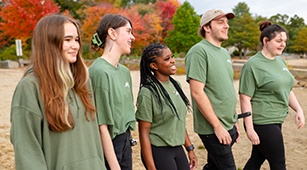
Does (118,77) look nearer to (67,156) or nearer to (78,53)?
(78,53)

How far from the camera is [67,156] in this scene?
1.37m

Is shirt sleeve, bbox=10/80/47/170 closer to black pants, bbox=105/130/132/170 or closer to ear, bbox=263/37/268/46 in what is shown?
black pants, bbox=105/130/132/170

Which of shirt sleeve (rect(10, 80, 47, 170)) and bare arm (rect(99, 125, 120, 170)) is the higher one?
shirt sleeve (rect(10, 80, 47, 170))

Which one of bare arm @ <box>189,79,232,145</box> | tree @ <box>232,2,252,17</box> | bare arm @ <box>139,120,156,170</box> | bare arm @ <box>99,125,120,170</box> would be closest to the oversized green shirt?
bare arm @ <box>99,125,120,170</box>

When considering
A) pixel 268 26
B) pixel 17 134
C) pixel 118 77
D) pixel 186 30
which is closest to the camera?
pixel 17 134

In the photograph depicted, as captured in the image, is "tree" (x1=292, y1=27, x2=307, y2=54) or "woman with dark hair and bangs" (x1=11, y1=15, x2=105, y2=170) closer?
"woman with dark hair and bangs" (x1=11, y1=15, x2=105, y2=170)

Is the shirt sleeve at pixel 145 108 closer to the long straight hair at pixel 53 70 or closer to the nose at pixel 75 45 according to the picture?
the long straight hair at pixel 53 70

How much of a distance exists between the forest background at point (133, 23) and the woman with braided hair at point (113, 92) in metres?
14.1

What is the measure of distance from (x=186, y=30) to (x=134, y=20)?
671 cm

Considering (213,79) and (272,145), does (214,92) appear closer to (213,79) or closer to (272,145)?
(213,79)

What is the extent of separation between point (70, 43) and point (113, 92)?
0.46m

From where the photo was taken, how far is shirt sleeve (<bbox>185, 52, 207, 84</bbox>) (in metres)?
2.19

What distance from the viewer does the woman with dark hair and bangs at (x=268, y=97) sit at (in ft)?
8.20

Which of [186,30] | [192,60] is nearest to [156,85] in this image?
[192,60]
